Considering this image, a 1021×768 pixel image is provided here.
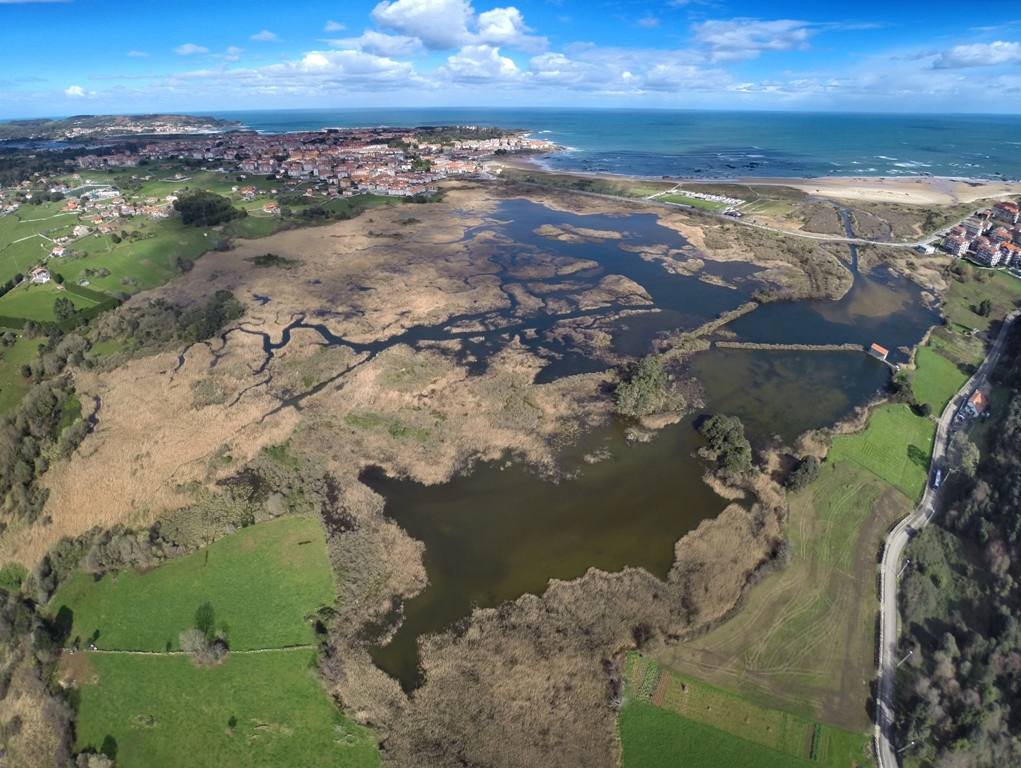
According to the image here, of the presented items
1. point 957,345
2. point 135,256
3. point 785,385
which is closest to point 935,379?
point 957,345

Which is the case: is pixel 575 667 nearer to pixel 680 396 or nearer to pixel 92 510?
pixel 680 396

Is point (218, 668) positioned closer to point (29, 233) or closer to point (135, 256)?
point (135, 256)

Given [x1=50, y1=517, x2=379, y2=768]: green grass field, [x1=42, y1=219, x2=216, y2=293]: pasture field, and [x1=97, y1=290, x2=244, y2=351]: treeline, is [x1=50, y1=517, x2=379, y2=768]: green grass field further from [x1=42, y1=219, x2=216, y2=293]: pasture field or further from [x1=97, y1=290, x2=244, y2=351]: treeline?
[x1=42, y1=219, x2=216, y2=293]: pasture field

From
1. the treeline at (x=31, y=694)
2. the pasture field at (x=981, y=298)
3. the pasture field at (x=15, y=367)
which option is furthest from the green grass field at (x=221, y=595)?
the pasture field at (x=981, y=298)

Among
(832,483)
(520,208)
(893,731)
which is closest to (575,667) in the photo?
(893,731)

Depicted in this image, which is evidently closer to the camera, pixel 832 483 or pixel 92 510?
pixel 92 510
